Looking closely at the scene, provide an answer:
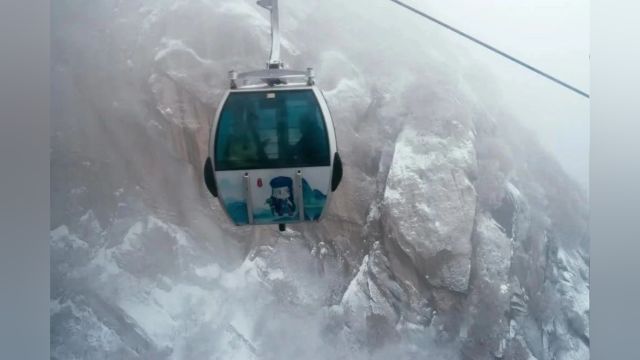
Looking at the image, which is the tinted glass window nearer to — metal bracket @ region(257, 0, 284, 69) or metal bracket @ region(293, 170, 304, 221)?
metal bracket @ region(293, 170, 304, 221)

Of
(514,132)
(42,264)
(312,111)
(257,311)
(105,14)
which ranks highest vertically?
(105,14)

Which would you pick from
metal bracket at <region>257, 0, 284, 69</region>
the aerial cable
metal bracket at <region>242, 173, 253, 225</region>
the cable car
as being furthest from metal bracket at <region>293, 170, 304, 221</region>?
the aerial cable

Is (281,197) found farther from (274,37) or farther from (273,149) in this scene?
(274,37)

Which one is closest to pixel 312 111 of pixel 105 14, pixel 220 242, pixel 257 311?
pixel 220 242

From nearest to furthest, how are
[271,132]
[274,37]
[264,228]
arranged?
[271,132] < [274,37] < [264,228]

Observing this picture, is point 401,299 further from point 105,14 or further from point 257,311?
point 105,14

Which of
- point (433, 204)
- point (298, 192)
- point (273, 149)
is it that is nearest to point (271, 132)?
point (273, 149)

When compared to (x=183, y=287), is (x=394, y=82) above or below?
above
